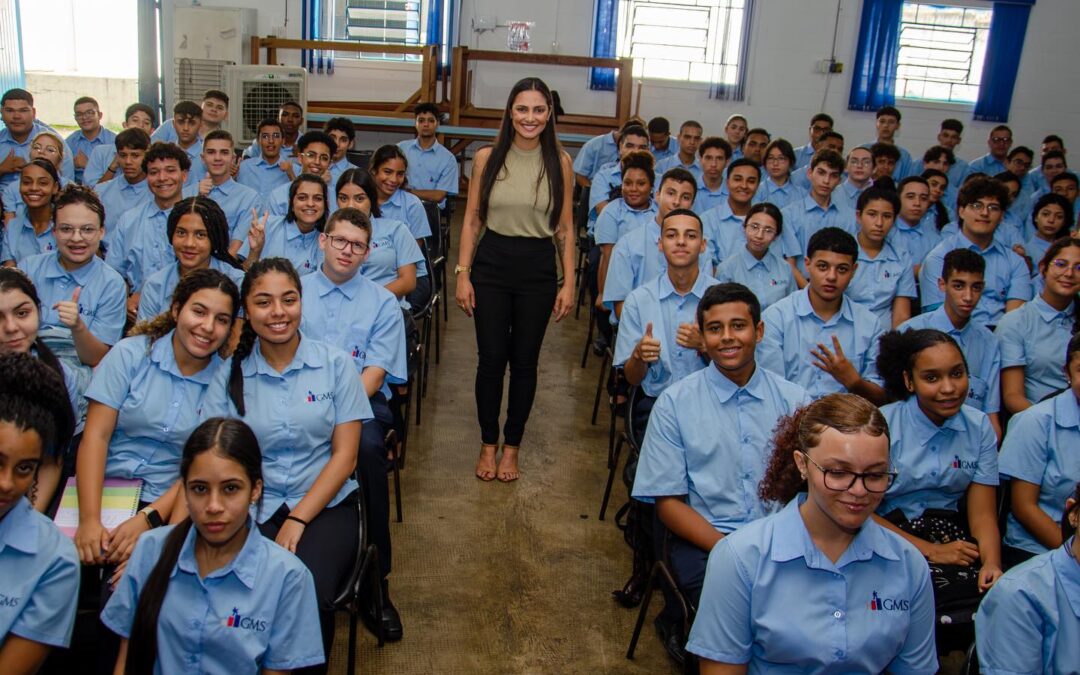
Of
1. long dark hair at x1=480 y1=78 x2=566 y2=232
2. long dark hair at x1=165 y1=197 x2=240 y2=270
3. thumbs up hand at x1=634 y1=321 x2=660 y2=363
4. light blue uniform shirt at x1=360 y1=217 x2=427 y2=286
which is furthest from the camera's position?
light blue uniform shirt at x1=360 y1=217 x2=427 y2=286

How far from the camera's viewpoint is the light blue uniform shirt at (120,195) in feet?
14.9

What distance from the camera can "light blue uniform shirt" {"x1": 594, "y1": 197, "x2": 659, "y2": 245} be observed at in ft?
15.3

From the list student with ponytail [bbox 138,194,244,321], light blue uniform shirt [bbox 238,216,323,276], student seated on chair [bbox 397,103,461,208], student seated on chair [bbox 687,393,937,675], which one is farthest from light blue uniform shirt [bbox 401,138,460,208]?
student seated on chair [bbox 687,393,937,675]

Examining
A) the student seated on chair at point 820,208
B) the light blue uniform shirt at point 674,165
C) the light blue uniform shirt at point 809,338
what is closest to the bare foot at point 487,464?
the light blue uniform shirt at point 809,338

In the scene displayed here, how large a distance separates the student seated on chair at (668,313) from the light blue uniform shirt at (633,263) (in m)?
0.54

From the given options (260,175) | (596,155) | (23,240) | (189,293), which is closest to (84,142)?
(260,175)

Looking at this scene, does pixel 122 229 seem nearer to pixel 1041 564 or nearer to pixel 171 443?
pixel 171 443

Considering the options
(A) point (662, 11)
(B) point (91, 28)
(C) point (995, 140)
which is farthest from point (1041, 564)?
(B) point (91, 28)

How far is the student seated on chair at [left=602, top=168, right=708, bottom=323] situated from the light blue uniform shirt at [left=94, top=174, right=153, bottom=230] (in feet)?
7.76

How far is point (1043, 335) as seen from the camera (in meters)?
3.29

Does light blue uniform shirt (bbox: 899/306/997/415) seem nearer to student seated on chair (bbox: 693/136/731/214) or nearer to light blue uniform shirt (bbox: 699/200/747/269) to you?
light blue uniform shirt (bbox: 699/200/747/269)

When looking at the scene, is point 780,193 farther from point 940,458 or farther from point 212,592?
point 212,592

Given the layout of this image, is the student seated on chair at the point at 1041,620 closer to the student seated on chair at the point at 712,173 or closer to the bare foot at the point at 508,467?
the bare foot at the point at 508,467

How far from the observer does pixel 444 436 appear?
407 centimetres
